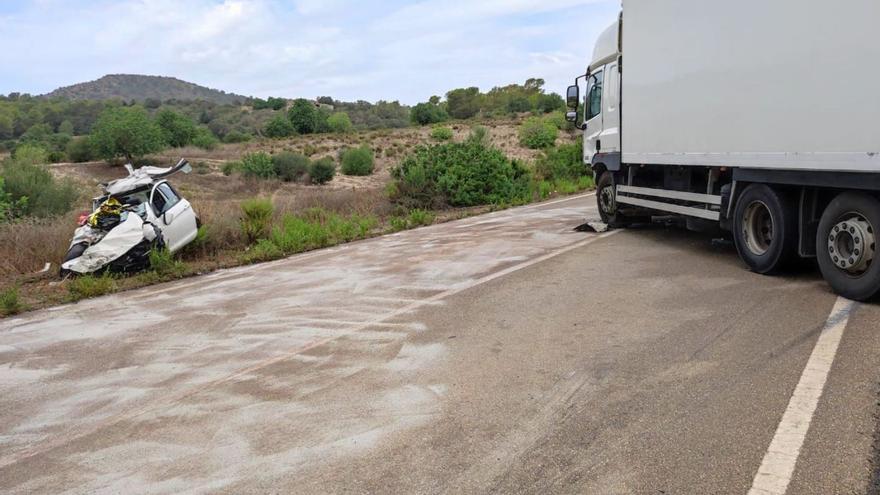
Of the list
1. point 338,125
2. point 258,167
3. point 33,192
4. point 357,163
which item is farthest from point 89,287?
point 338,125

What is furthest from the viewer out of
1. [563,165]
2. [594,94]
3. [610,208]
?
[563,165]

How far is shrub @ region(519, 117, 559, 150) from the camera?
173ft

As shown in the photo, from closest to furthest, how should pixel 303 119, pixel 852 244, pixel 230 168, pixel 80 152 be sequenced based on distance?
1. pixel 852 244
2. pixel 230 168
3. pixel 80 152
4. pixel 303 119

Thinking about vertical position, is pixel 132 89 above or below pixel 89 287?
above

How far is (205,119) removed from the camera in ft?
299

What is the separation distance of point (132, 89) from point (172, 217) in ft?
457

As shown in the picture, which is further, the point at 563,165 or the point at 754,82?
the point at 563,165

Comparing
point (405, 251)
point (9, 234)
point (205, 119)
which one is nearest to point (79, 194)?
point (9, 234)

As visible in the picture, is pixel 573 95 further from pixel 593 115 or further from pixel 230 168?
pixel 230 168

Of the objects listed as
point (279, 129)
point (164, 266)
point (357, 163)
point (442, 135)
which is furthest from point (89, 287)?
point (279, 129)

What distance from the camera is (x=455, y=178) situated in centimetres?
1998

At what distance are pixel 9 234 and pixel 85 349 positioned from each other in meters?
6.79

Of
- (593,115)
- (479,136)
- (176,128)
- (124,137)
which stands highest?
(176,128)

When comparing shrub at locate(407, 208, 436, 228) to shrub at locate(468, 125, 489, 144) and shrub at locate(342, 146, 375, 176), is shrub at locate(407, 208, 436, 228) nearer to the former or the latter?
shrub at locate(468, 125, 489, 144)
